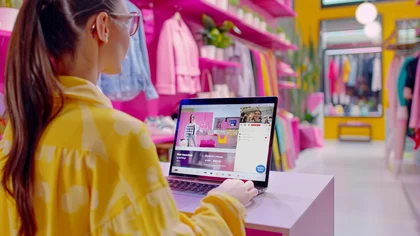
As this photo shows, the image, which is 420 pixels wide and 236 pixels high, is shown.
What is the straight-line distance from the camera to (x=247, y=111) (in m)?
1.34

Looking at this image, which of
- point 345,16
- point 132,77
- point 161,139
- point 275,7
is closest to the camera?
point 132,77

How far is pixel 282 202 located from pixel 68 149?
683mm

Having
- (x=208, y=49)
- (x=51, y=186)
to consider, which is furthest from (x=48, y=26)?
(x=208, y=49)

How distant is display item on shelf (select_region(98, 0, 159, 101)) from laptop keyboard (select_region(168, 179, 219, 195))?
1.35 meters

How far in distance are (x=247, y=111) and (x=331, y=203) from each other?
19.1 inches

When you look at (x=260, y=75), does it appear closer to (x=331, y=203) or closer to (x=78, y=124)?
(x=331, y=203)

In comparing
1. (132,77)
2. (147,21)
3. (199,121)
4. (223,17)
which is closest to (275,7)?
(223,17)

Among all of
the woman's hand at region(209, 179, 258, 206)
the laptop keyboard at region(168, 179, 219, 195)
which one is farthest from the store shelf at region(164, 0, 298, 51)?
the woman's hand at region(209, 179, 258, 206)

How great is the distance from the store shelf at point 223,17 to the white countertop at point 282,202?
2259mm

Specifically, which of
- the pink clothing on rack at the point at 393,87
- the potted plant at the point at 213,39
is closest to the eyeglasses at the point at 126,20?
the potted plant at the point at 213,39

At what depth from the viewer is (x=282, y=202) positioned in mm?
1144

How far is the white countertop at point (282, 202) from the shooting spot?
96 cm

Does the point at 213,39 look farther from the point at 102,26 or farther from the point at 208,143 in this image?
the point at 102,26

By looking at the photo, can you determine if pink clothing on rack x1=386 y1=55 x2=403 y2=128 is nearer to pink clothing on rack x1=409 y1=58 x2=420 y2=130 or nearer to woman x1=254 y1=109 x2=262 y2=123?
pink clothing on rack x1=409 y1=58 x2=420 y2=130
